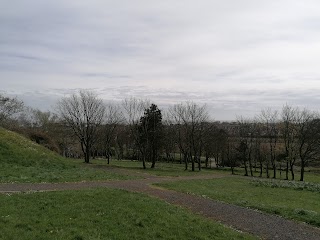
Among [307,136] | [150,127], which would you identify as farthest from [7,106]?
[307,136]

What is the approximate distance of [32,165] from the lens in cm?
2717

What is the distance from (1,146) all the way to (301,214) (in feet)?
83.3

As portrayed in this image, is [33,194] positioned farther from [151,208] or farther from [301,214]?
[301,214]

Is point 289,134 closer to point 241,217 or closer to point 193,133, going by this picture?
point 193,133

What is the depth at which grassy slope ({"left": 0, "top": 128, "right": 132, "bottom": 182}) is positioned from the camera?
21.8 metres

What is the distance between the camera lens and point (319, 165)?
7981 cm

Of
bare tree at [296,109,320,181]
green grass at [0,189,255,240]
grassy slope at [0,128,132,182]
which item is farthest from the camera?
bare tree at [296,109,320,181]

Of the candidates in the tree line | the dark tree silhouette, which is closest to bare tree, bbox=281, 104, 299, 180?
the tree line

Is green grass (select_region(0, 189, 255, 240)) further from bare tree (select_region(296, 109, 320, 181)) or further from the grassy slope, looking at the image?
bare tree (select_region(296, 109, 320, 181))

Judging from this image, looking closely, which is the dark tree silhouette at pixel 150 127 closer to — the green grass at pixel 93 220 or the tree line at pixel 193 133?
the tree line at pixel 193 133

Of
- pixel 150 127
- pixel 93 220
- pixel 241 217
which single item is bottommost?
pixel 241 217

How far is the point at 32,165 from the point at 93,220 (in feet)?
62.4

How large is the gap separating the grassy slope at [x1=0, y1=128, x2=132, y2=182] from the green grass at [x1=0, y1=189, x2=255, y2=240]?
8.18 m

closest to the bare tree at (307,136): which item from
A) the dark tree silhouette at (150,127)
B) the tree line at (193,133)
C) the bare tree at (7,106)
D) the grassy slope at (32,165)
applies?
the tree line at (193,133)
